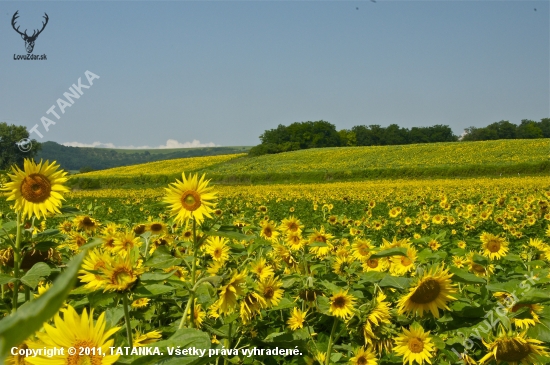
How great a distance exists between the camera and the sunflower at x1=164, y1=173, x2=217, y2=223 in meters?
2.00

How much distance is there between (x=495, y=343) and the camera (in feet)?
5.17

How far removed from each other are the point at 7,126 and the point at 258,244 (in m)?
60.2

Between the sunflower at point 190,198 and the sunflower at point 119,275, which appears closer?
the sunflower at point 119,275

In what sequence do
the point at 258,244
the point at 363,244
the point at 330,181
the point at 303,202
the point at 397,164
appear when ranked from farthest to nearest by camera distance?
the point at 397,164 < the point at 330,181 < the point at 303,202 < the point at 363,244 < the point at 258,244

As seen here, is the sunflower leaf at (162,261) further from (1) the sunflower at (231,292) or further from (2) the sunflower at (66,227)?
(2) the sunflower at (66,227)

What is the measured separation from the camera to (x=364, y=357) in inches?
74.3

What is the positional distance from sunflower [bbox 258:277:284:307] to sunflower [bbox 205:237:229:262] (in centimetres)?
45

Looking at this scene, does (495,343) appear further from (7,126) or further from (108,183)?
(7,126)

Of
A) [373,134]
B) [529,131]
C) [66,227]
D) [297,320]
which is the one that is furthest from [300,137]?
[297,320]

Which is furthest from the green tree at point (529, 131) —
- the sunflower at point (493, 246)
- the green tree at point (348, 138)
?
the sunflower at point (493, 246)

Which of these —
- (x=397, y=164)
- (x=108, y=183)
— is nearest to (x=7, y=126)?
(x=108, y=183)

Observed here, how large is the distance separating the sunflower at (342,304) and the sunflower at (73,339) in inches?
49.7

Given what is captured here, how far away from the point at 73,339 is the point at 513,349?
4.75 feet

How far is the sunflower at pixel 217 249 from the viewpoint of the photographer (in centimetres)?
251
